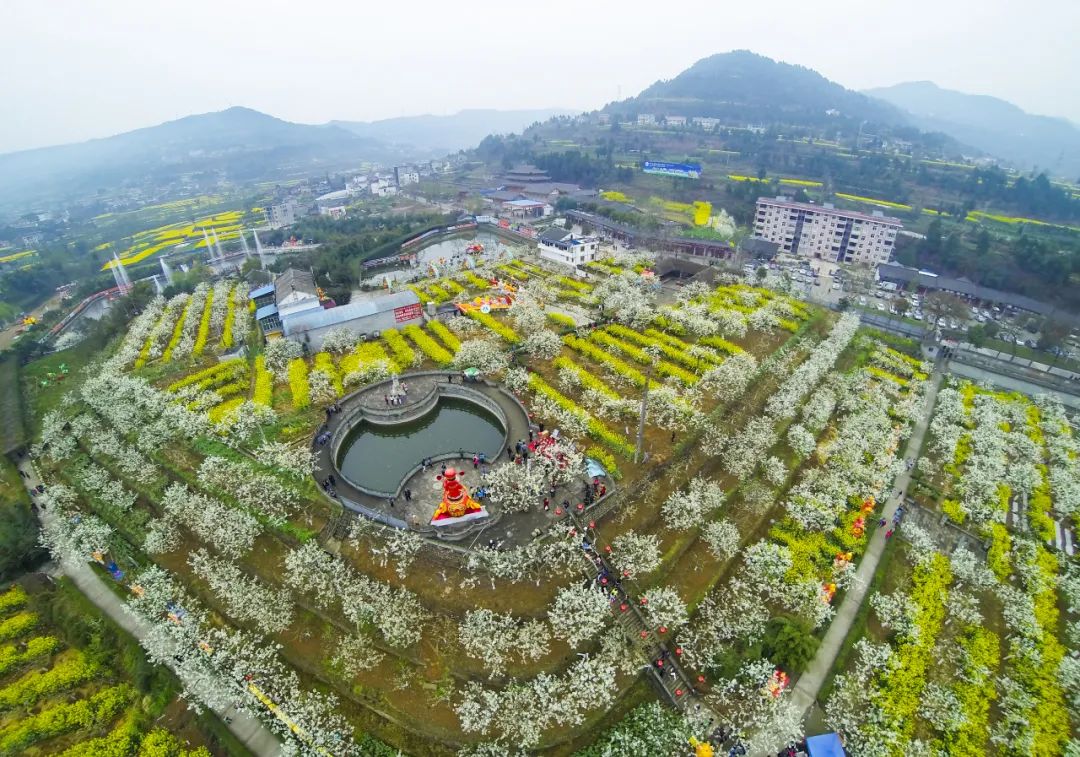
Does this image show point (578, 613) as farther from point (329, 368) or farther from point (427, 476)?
point (329, 368)

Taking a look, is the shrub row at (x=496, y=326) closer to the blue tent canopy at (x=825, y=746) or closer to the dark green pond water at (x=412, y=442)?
the dark green pond water at (x=412, y=442)

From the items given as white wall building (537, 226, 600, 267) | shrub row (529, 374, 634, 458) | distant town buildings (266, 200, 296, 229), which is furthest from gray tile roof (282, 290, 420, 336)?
distant town buildings (266, 200, 296, 229)

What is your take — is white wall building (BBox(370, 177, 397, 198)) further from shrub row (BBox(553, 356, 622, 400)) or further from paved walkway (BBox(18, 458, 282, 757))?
paved walkway (BBox(18, 458, 282, 757))

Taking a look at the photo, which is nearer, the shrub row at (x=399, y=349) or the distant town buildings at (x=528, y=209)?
the shrub row at (x=399, y=349)

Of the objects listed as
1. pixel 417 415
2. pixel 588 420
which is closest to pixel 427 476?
pixel 417 415

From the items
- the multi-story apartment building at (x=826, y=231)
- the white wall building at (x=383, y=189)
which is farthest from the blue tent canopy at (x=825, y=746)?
the white wall building at (x=383, y=189)

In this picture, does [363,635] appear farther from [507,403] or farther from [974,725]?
[974,725]
